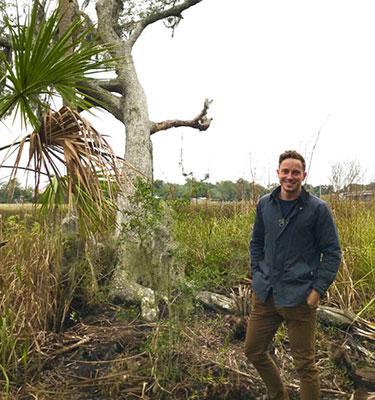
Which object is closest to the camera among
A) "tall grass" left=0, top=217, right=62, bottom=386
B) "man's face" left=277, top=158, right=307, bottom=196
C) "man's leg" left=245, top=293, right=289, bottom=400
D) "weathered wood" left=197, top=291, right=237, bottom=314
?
"man's face" left=277, top=158, right=307, bottom=196

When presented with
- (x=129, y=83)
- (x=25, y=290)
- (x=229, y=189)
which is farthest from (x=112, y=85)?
(x=25, y=290)

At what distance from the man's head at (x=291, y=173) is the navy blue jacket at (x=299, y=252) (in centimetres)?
8

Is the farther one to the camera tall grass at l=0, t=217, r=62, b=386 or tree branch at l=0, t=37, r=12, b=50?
tree branch at l=0, t=37, r=12, b=50

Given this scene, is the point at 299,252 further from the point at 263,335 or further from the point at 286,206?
the point at 263,335

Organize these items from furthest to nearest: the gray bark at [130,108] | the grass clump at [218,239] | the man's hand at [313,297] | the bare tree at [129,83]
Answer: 1. the bare tree at [129,83]
2. the grass clump at [218,239]
3. the gray bark at [130,108]
4. the man's hand at [313,297]

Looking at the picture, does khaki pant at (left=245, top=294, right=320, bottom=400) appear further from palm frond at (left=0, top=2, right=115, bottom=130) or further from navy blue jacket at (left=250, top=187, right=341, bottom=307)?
palm frond at (left=0, top=2, right=115, bottom=130)

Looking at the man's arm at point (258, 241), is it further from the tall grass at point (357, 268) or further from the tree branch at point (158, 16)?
the tree branch at point (158, 16)

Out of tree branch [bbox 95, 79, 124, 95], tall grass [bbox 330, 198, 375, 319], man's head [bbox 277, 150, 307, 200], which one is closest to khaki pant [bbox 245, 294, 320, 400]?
man's head [bbox 277, 150, 307, 200]

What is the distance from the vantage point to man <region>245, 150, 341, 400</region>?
11.1 feet

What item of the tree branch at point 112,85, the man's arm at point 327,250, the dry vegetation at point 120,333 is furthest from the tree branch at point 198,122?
the man's arm at point 327,250

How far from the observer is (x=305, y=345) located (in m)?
3.42

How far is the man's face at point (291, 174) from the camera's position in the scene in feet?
11.2

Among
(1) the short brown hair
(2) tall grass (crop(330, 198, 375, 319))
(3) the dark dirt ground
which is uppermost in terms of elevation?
(1) the short brown hair

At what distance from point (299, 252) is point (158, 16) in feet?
27.5
